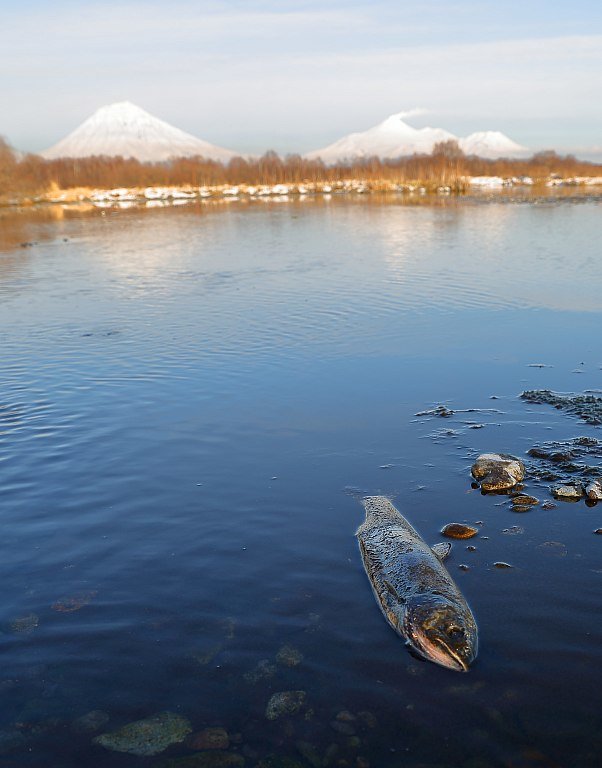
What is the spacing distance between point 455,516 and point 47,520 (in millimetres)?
5261

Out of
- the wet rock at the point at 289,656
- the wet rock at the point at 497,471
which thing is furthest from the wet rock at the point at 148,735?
the wet rock at the point at 497,471

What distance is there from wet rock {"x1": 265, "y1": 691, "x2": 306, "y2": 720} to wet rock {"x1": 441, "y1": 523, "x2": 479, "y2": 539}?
2.99 metres

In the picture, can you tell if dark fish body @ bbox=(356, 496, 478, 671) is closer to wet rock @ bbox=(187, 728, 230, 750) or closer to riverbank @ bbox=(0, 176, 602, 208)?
wet rock @ bbox=(187, 728, 230, 750)

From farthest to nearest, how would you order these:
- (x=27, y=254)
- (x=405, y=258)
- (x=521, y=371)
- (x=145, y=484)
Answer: (x=27, y=254) → (x=405, y=258) → (x=521, y=371) → (x=145, y=484)

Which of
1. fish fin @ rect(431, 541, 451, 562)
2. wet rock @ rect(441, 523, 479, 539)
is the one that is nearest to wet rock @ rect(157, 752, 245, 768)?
fish fin @ rect(431, 541, 451, 562)

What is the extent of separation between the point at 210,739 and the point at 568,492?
5572 millimetres

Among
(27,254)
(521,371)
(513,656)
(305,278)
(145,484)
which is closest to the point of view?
(513,656)

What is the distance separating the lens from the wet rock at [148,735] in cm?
552

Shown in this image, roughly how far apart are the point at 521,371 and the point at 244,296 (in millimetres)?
11542

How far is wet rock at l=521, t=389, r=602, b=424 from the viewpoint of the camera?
11547 mm

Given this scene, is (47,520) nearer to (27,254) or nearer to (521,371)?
(521,371)

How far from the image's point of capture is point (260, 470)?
408 inches

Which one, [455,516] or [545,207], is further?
[545,207]

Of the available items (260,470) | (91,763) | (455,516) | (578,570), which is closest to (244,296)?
(260,470)
